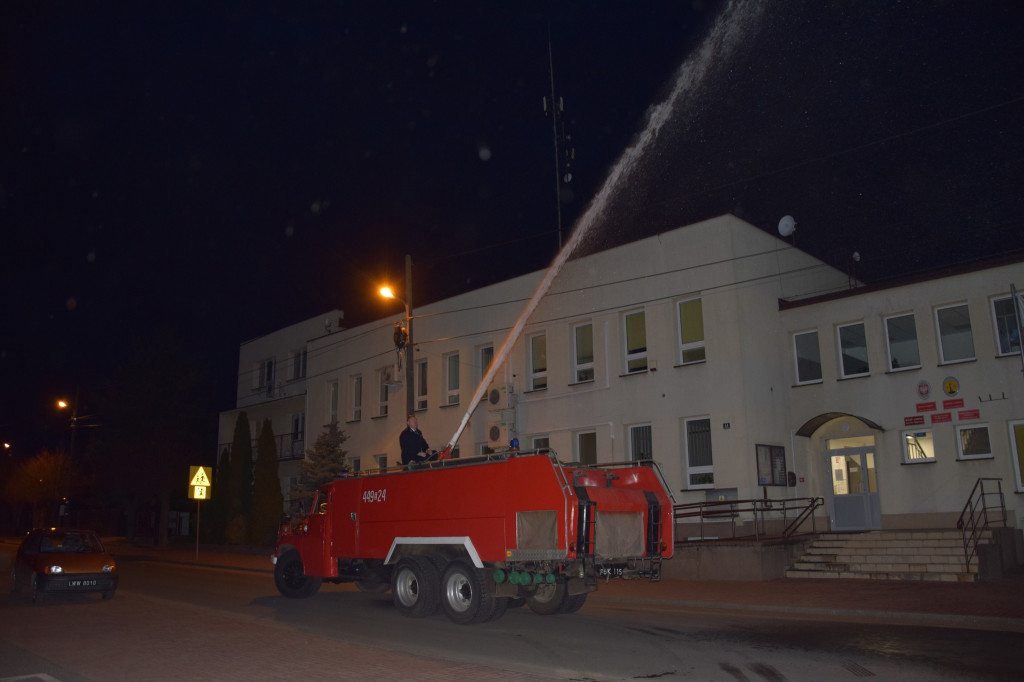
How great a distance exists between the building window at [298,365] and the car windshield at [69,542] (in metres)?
23.0

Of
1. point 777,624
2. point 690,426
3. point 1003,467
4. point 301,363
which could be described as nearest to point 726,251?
point 690,426

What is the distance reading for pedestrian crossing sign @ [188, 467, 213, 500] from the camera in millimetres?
26578

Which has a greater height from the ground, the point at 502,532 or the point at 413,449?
the point at 413,449

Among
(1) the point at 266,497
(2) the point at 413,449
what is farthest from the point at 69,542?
(1) the point at 266,497

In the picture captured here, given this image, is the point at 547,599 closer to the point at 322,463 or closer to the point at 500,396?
the point at 500,396

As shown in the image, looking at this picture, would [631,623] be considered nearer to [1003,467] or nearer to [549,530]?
[549,530]

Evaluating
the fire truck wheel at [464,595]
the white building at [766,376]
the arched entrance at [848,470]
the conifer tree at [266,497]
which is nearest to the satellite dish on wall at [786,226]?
the white building at [766,376]

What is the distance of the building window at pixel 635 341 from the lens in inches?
970

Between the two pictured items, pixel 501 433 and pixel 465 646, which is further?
pixel 501 433

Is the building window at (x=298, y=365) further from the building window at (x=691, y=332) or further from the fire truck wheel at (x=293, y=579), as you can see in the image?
the fire truck wheel at (x=293, y=579)

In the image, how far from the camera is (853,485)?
2267cm

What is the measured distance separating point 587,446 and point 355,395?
1314cm

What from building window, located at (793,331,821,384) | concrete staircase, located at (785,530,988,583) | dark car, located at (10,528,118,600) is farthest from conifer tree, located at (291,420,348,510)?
concrete staircase, located at (785,530,988,583)

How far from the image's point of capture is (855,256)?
2811 cm
